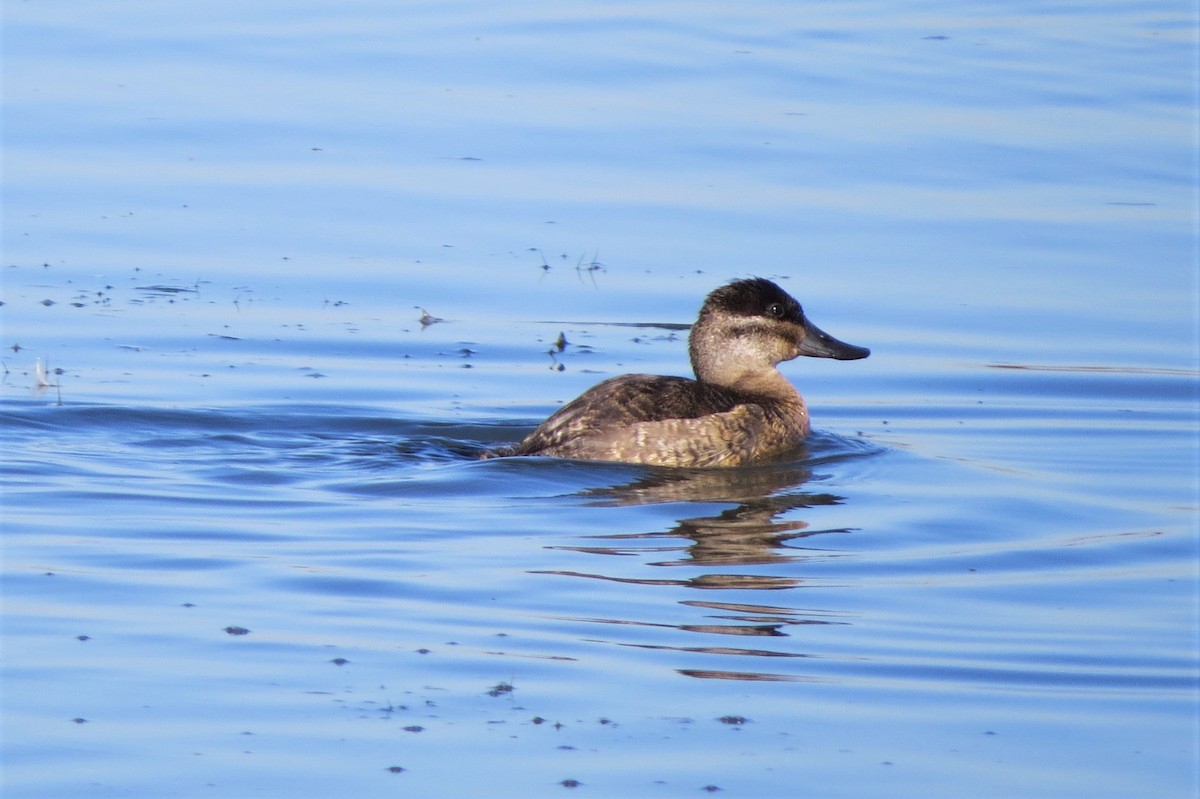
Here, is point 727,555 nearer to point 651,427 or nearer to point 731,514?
point 731,514

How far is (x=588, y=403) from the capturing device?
10.3m

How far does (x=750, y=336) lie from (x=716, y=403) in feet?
2.39

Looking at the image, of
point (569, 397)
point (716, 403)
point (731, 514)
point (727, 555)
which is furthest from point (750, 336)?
point (727, 555)

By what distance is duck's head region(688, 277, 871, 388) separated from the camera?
1115 cm

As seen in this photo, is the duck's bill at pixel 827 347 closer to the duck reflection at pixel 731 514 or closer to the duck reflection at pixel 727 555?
the duck reflection at pixel 727 555

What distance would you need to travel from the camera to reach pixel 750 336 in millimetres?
11328

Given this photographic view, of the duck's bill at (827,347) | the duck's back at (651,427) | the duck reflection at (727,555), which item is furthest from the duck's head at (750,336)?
the duck reflection at (727,555)

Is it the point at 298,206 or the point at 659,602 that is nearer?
the point at 659,602

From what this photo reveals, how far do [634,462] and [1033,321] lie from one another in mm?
3913

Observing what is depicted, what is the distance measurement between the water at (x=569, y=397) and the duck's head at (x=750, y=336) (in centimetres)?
58

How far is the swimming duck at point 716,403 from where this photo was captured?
1027 centimetres

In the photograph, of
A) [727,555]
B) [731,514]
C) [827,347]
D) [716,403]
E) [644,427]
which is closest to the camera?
[727,555]

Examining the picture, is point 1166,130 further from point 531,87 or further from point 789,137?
point 531,87

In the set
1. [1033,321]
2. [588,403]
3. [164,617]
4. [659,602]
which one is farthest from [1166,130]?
[164,617]
